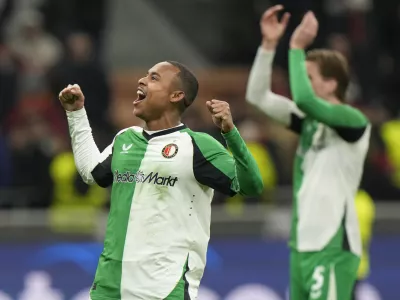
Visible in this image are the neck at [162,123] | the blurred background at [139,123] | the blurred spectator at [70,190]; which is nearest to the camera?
the neck at [162,123]

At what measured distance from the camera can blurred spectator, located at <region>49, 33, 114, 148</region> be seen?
14.2 meters

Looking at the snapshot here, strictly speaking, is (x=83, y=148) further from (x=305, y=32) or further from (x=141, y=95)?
(x=305, y=32)

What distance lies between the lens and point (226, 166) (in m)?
6.48

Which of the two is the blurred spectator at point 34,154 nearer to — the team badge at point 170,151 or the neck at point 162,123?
the neck at point 162,123

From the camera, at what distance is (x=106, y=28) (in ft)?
55.8

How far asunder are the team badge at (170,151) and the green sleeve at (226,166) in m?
0.10

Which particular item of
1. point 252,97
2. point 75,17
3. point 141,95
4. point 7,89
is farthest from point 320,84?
point 75,17

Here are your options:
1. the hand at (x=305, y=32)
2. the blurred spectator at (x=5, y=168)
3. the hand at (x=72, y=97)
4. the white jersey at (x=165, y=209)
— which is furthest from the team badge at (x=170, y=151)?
the blurred spectator at (x=5, y=168)

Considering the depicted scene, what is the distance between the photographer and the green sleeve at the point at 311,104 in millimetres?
7992

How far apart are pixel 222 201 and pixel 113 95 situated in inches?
144

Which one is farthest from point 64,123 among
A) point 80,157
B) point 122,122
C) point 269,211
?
point 80,157

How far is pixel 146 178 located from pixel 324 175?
1.99 metres

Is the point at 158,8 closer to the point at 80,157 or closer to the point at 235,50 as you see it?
the point at 235,50

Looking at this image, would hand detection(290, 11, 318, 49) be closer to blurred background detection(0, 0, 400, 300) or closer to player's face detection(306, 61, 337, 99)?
player's face detection(306, 61, 337, 99)
